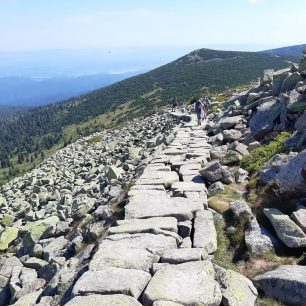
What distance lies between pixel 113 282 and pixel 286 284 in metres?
3.48

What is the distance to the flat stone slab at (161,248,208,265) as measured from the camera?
9484mm

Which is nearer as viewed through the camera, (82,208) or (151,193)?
(151,193)

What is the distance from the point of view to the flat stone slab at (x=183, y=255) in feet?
31.1

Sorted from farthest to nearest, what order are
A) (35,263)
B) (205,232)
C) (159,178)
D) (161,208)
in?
(159,178) < (35,263) < (161,208) < (205,232)

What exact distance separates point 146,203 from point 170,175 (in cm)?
373

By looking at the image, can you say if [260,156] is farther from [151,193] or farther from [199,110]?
→ [199,110]

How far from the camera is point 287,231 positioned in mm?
10539

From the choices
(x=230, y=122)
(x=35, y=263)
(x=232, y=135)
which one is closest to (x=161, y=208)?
(x=35, y=263)

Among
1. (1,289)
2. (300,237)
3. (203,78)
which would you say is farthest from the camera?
(203,78)

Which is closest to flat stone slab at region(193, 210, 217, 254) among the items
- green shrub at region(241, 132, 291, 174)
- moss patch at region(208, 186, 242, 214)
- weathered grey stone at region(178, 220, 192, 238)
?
weathered grey stone at region(178, 220, 192, 238)

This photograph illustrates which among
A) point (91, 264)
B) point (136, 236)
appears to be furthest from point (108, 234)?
Answer: point (91, 264)

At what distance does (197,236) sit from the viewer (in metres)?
10.9

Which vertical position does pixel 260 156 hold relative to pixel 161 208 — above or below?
above

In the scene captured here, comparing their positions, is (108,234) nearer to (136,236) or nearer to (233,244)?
(136,236)
